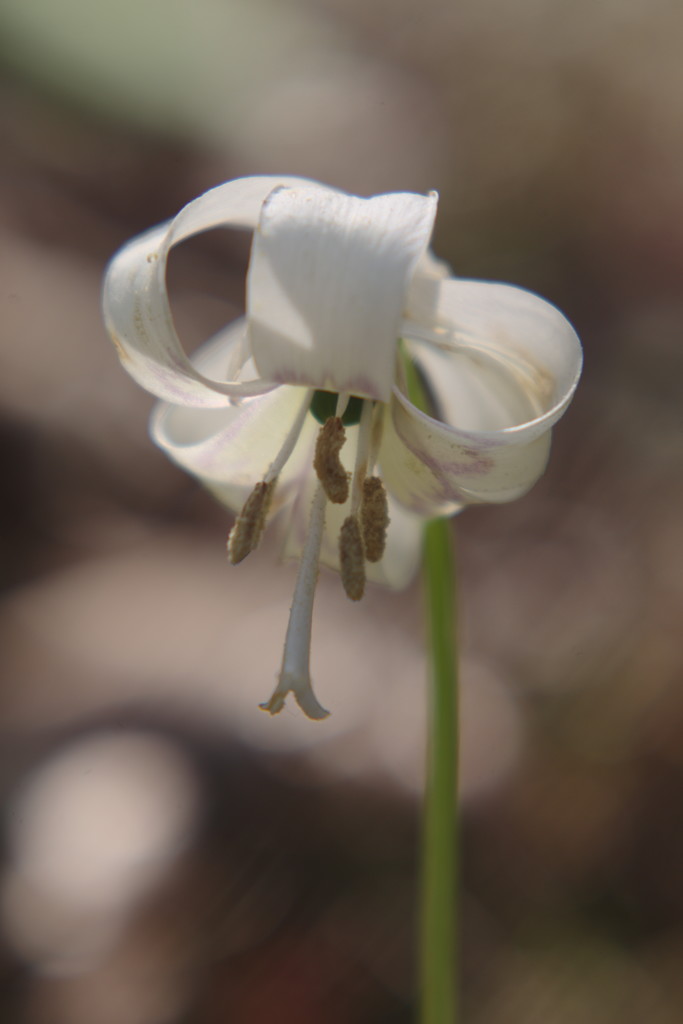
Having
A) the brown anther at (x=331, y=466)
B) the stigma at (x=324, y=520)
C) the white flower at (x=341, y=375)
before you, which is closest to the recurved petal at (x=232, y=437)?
the white flower at (x=341, y=375)

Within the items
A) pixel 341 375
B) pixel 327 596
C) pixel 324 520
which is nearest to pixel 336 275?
pixel 341 375

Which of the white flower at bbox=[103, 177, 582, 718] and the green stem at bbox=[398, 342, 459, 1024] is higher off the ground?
the white flower at bbox=[103, 177, 582, 718]

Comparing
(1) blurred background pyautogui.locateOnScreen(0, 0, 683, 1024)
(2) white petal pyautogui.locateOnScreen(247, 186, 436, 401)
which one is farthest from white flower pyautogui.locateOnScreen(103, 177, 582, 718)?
(1) blurred background pyautogui.locateOnScreen(0, 0, 683, 1024)

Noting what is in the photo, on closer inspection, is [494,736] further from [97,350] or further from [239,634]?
[97,350]

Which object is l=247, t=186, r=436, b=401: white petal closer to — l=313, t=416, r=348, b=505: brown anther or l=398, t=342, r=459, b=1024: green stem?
l=313, t=416, r=348, b=505: brown anther

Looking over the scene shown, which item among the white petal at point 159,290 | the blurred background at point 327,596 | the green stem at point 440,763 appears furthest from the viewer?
the blurred background at point 327,596

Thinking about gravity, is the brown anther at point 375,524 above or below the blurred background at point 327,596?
above

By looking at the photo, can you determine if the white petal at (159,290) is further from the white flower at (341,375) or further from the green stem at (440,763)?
the green stem at (440,763)

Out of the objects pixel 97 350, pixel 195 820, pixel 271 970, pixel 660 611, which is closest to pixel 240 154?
pixel 97 350
